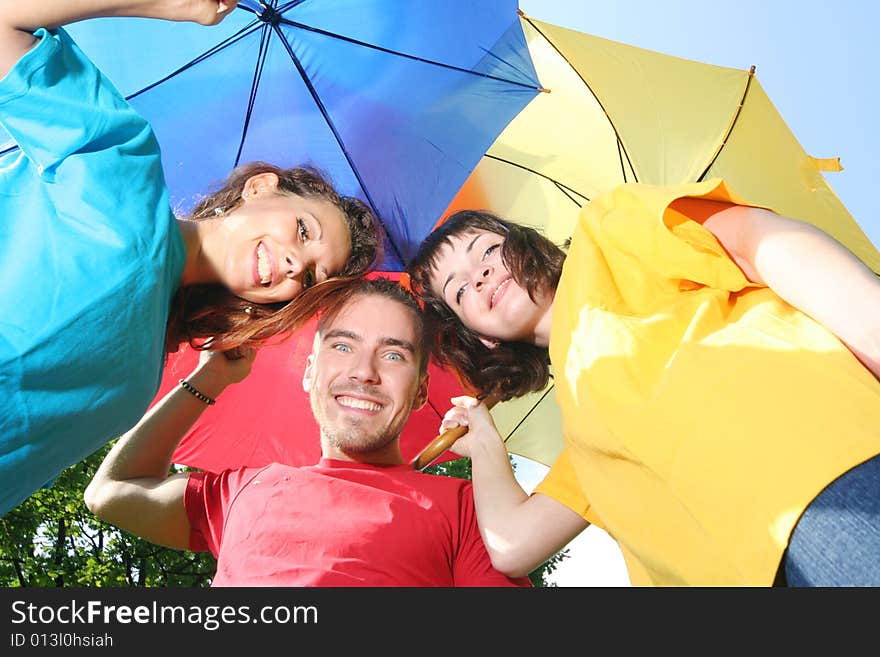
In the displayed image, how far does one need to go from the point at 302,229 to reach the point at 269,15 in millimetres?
1555

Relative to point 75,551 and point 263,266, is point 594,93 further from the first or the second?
point 75,551

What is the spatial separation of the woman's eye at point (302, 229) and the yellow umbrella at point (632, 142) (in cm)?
144

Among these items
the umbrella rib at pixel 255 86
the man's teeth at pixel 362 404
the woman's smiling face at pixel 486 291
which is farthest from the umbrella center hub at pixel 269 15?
the man's teeth at pixel 362 404

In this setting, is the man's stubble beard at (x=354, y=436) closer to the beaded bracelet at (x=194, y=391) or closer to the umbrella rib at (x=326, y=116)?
the beaded bracelet at (x=194, y=391)

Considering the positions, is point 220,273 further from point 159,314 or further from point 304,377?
point 304,377

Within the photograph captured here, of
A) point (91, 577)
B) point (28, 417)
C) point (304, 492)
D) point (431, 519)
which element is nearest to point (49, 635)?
point (28, 417)

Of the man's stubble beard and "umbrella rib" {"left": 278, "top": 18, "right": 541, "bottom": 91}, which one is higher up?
"umbrella rib" {"left": 278, "top": 18, "right": 541, "bottom": 91}

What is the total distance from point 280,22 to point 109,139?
189cm

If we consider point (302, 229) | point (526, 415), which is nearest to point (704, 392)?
point (302, 229)

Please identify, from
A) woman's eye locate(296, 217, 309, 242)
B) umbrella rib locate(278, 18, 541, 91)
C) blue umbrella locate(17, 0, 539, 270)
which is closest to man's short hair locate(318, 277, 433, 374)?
blue umbrella locate(17, 0, 539, 270)

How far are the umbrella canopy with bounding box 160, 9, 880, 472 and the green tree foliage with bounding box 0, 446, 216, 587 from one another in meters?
7.27

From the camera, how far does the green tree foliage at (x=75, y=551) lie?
1022 centimetres

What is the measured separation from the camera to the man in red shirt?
2973 millimetres

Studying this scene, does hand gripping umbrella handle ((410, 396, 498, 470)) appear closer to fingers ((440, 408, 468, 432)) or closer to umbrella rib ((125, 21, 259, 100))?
fingers ((440, 408, 468, 432))
